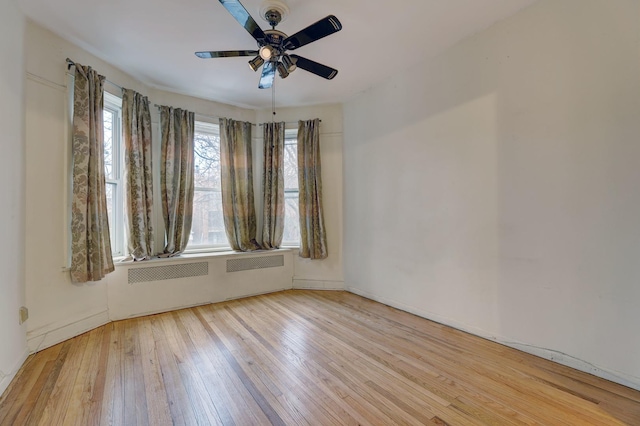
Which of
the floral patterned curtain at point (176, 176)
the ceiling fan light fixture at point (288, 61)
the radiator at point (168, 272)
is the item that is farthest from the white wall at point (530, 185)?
the floral patterned curtain at point (176, 176)

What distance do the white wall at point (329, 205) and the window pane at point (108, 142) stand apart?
2.42m

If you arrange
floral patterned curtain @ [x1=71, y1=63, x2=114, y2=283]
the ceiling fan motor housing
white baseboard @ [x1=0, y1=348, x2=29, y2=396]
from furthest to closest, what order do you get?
floral patterned curtain @ [x1=71, y1=63, x2=114, y2=283], the ceiling fan motor housing, white baseboard @ [x1=0, y1=348, x2=29, y2=396]

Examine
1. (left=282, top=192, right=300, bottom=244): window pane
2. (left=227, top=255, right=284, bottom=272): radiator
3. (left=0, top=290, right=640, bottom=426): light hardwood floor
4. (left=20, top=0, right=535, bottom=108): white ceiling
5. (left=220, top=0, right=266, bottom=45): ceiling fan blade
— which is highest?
(left=20, top=0, right=535, bottom=108): white ceiling

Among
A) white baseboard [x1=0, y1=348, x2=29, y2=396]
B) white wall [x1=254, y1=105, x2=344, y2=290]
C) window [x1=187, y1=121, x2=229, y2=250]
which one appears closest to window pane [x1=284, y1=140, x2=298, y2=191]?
white wall [x1=254, y1=105, x2=344, y2=290]

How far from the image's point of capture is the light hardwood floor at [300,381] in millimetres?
1561

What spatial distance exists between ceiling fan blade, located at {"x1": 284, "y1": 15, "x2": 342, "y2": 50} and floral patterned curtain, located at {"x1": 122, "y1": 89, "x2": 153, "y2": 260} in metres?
2.12

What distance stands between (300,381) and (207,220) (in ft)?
9.15

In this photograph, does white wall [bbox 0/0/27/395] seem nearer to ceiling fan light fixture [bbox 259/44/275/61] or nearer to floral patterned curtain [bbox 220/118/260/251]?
ceiling fan light fixture [bbox 259/44/275/61]

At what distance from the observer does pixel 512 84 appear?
235 centimetres

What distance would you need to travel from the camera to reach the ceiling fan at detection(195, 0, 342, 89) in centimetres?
178

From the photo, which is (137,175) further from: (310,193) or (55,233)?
(310,193)

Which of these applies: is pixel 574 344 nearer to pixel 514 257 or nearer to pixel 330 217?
pixel 514 257

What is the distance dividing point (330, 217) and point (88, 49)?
10.7 feet

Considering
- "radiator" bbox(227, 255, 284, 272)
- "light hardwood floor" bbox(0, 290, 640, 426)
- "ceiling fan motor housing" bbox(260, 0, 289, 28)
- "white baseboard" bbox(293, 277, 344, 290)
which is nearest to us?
"light hardwood floor" bbox(0, 290, 640, 426)
